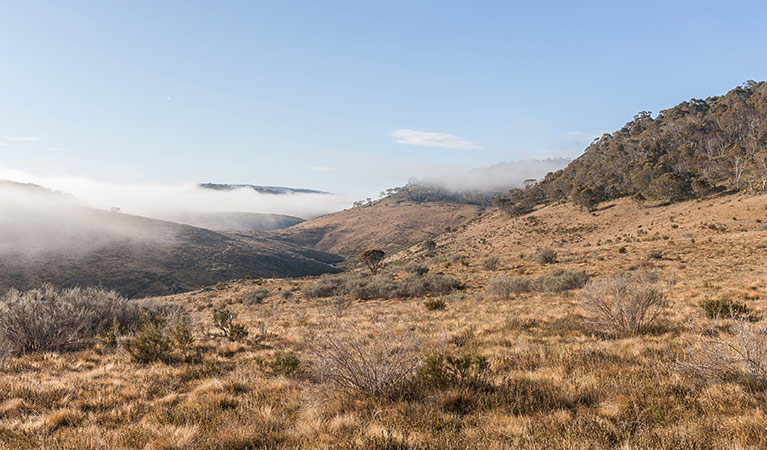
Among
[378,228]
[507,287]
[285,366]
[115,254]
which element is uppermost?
[378,228]

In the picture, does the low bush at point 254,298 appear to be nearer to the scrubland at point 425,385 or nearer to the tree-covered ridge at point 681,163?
the scrubland at point 425,385

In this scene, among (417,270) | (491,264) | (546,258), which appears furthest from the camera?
(417,270)

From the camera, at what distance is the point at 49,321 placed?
8922mm

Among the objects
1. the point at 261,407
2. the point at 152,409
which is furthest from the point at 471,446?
the point at 152,409

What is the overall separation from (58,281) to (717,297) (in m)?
74.1

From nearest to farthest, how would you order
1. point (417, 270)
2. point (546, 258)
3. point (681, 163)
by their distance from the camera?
point (546, 258) → point (417, 270) → point (681, 163)

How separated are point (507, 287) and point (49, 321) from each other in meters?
17.4

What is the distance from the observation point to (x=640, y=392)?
4.39 metres

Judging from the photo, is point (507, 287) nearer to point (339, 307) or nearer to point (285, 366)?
point (339, 307)

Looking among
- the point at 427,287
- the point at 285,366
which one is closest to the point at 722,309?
the point at 285,366

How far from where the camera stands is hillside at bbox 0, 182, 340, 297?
5573cm

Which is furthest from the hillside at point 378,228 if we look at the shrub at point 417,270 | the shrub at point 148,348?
the shrub at point 148,348

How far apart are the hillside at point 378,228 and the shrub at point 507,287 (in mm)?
95369

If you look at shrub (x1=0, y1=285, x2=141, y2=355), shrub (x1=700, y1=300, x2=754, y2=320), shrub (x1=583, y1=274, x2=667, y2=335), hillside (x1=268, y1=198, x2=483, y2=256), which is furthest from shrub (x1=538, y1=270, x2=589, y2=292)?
hillside (x1=268, y1=198, x2=483, y2=256)
